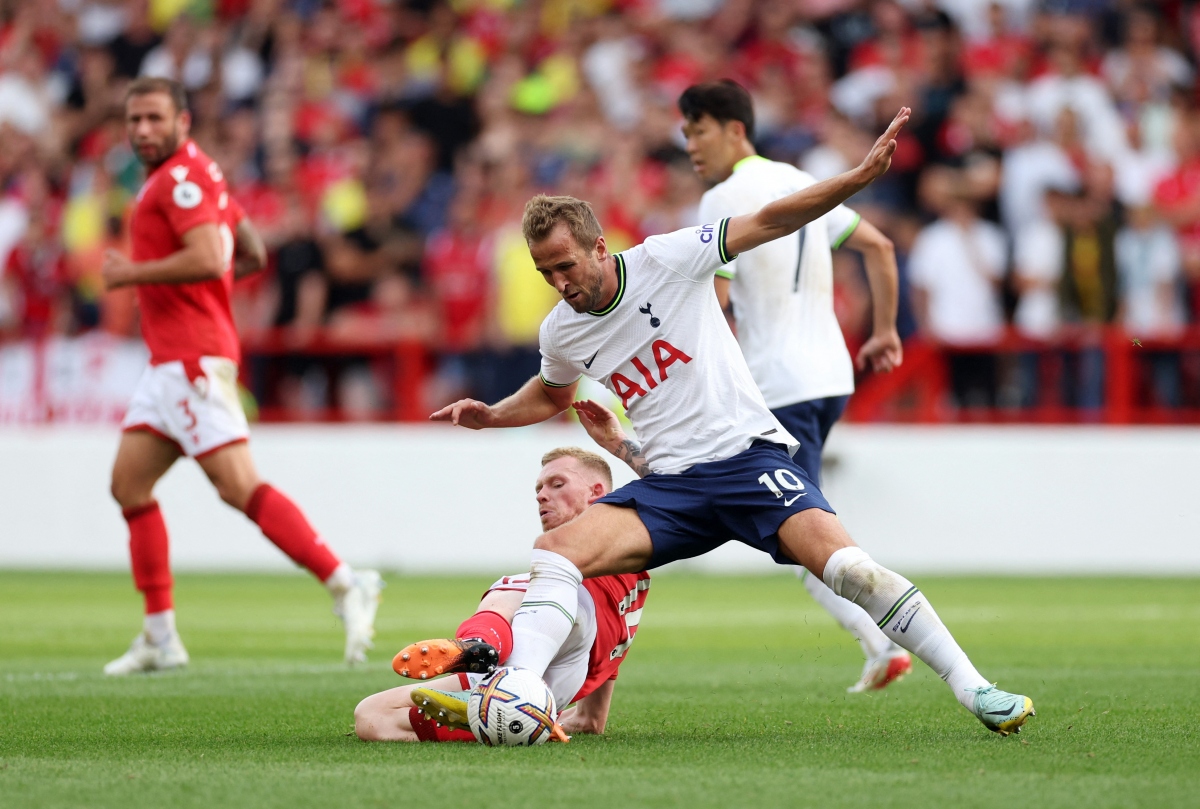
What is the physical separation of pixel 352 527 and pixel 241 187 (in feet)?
15.0

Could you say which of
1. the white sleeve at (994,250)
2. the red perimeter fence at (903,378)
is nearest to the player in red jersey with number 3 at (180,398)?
the red perimeter fence at (903,378)

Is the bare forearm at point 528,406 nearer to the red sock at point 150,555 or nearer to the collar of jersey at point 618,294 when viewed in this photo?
the collar of jersey at point 618,294

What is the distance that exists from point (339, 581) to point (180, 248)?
170cm

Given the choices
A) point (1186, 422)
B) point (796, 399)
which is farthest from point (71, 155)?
point (796, 399)

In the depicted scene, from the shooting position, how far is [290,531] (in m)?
8.07

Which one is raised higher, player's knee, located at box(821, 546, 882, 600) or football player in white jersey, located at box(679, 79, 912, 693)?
football player in white jersey, located at box(679, 79, 912, 693)

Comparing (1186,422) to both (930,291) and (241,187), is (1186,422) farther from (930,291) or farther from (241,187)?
(241,187)

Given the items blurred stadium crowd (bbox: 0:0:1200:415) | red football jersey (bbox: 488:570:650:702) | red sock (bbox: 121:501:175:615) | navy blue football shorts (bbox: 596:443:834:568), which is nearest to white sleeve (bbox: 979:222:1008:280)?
blurred stadium crowd (bbox: 0:0:1200:415)

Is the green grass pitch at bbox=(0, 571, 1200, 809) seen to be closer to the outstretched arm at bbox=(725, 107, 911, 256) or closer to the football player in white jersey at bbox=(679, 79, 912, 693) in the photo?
the football player in white jersey at bbox=(679, 79, 912, 693)

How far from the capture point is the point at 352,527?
1498cm

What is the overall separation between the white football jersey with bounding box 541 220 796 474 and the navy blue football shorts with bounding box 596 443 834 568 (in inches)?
2.6

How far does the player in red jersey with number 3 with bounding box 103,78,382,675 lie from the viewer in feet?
26.2

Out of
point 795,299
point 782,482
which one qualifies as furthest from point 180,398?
point 782,482

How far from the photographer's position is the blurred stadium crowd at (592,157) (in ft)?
46.0
